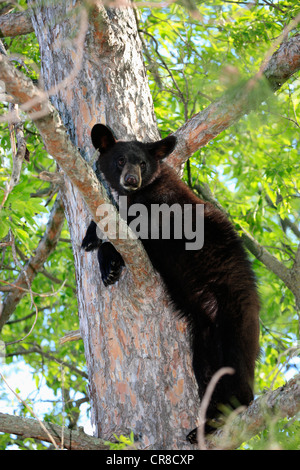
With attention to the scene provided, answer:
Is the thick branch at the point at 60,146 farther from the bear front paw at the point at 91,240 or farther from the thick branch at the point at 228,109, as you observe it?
the thick branch at the point at 228,109

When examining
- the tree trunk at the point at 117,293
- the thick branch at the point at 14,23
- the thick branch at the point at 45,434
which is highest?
the thick branch at the point at 14,23

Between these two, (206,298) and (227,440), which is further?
(206,298)

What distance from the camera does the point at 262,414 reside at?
9.21 feet

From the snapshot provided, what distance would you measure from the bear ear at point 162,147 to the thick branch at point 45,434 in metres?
2.32

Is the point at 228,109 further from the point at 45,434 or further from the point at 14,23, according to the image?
the point at 45,434

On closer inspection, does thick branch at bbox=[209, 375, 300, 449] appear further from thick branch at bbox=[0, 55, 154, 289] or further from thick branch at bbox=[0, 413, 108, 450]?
thick branch at bbox=[0, 55, 154, 289]

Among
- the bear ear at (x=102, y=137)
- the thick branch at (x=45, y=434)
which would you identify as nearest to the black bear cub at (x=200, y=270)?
the bear ear at (x=102, y=137)

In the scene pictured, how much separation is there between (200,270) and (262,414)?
1648mm

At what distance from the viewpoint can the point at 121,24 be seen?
4.65 metres

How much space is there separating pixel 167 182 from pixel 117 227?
4.76 feet

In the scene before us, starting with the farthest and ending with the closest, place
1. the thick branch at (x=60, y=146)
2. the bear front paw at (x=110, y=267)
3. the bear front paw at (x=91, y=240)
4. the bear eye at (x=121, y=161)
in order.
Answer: the bear eye at (x=121, y=161), the bear front paw at (x=91, y=240), the bear front paw at (x=110, y=267), the thick branch at (x=60, y=146)

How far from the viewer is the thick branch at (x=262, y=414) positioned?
2668 millimetres

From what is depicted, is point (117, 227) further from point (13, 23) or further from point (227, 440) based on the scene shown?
point (13, 23)

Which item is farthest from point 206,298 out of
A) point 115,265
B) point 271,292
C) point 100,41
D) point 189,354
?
point 271,292
